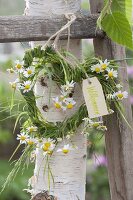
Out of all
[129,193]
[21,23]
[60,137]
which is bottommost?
[129,193]

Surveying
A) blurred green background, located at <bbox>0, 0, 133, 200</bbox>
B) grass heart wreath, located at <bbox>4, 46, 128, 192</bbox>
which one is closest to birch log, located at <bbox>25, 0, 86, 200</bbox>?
grass heart wreath, located at <bbox>4, 46, 128, 192</bbox>

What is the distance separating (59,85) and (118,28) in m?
0.20

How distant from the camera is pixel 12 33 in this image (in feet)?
4.02

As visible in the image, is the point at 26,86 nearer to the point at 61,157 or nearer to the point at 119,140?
the point at 61,157

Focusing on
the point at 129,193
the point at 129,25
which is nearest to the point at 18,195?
the point at 129,193

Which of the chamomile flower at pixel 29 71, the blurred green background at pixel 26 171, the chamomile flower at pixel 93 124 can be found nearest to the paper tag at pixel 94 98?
the chamomile flower at pixel 93 124

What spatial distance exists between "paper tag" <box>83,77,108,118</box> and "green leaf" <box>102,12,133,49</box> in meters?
0.12

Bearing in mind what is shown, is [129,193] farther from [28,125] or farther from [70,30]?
[70,30]

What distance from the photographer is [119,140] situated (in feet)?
4.59

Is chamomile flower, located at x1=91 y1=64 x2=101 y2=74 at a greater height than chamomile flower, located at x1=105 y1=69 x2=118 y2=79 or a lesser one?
greater

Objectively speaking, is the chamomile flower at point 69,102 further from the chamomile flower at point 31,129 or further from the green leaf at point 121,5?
the green leaf at point 121,5

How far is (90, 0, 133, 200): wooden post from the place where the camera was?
138cm

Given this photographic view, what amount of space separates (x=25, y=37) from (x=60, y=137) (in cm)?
26

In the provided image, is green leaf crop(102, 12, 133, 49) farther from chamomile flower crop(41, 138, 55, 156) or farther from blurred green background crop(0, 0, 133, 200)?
blurred green background crop(0, 0, 133, 200)
